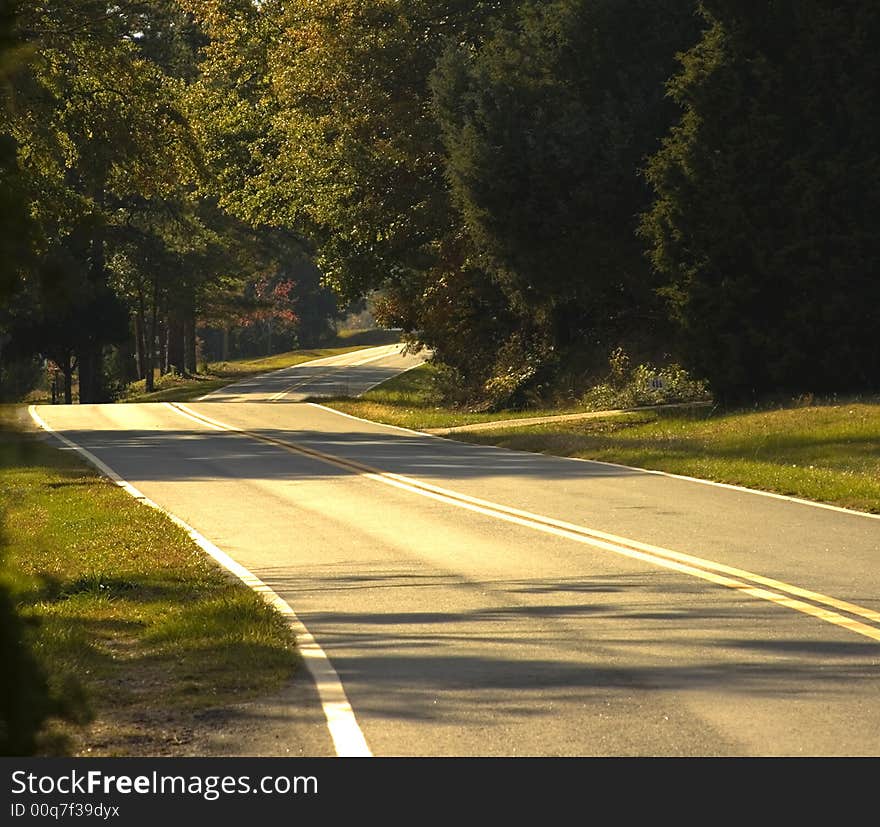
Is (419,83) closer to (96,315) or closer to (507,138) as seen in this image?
(507,138)

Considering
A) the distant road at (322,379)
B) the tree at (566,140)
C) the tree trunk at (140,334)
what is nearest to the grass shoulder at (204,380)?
the distant road at (322,379)

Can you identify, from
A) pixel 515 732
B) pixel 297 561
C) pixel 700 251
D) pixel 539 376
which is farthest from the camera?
pixel 539 376

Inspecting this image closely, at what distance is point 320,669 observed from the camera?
9.77 m

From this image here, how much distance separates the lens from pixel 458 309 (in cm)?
4672

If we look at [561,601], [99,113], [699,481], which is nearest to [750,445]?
[699,481]

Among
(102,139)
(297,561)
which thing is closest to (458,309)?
(102,139)

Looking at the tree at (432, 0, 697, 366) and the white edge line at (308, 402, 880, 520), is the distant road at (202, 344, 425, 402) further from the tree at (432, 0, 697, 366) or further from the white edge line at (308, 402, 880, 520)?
the white edge line at (308, 402, 880, 520)

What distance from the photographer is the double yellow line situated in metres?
11.4

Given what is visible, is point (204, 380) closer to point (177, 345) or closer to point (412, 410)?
point (177, 345)

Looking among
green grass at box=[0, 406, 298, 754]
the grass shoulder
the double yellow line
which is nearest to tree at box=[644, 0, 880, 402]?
the double yellow line

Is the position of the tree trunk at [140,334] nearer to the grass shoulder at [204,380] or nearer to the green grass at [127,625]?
the grass shoulder at [204,380]

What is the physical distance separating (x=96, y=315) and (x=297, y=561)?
4358cm

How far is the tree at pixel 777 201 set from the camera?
1251 inches

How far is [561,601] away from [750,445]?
15.2 metres
